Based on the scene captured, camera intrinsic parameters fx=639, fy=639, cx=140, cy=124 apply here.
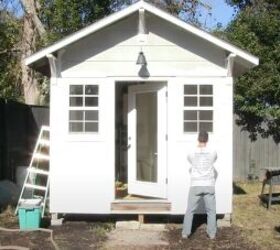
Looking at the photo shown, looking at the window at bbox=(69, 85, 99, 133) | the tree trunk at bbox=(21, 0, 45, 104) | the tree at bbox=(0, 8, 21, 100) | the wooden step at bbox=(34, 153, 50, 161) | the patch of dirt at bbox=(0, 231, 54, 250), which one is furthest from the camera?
the tree at bbox=(0, 8, 21, 100)

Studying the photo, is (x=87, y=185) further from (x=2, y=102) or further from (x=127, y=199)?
(x=2, y=102)

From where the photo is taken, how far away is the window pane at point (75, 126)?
11156 mm

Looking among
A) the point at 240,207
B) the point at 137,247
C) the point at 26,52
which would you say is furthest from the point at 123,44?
the point at 26,52

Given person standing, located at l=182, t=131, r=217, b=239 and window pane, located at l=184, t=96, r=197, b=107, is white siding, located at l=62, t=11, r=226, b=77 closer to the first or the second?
window pane, located at l=184, t=96, r=197, b=107

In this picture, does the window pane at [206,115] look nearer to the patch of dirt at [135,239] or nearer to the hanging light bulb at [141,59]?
the hanging light bulb at [141,59]

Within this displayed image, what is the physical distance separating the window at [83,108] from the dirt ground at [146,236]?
170 centimetres

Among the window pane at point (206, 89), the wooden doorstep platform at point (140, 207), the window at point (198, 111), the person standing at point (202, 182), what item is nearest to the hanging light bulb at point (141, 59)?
the window at point (198, 111)

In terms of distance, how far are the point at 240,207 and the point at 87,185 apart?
3.77 m

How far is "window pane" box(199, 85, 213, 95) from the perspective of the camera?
36.3 ft

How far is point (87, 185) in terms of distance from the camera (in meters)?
11.1

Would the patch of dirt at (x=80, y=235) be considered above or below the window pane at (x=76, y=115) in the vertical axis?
below

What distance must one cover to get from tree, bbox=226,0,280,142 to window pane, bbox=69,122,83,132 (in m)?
Answer: 8.12

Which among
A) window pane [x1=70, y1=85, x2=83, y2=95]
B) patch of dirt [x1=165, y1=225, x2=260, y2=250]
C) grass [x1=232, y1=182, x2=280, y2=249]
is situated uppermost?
window pane [x1=70, y1=85, x2=83, y2=95]

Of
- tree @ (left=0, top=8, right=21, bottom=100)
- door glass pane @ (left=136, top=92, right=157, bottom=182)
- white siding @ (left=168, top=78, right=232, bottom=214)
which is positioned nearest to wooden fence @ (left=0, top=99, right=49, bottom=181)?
door glass pane @ (left=136, top=92, right=157, bottom=182)
